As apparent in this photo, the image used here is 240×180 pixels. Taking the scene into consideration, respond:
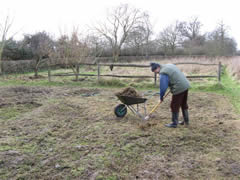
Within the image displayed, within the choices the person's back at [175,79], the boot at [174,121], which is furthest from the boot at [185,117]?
the person's back at [175,79]

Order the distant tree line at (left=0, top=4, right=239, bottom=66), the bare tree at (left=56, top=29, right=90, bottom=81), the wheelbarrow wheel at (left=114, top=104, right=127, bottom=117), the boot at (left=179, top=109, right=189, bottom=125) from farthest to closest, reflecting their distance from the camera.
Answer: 1. the distant tree line at (left=0, top=4, right=239, bottom=66)
2. the bare tree at (left=56, top=29, right=90, bottom=81)
3. the wheelbarrow wheel at (left=114, top=104, right=127, bottom=117)
4. the boot at (left=179, top=109, right=189, bottom=125)

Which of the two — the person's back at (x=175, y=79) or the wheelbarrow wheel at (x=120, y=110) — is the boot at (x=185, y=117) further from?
the wheelbarrow wheel at (x=120, y=110)

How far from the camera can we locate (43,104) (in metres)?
6.30

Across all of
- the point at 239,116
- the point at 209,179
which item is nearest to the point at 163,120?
the point at 239,116

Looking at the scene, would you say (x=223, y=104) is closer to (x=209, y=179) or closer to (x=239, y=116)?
(x=239, y=116)

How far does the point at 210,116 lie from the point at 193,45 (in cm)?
2925

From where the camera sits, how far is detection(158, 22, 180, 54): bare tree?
30953 mm

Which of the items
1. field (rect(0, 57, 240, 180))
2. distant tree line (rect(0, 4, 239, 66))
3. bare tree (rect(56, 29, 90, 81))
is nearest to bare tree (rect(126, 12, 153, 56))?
distant tree line (rect(0, 4, 239, 66))

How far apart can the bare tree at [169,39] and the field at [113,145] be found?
2646 centimetres

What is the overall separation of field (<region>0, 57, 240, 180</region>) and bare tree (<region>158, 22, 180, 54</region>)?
26457mm

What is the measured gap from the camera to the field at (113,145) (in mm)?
2631

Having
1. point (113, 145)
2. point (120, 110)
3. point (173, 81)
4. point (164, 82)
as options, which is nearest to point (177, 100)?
point (173, 81)

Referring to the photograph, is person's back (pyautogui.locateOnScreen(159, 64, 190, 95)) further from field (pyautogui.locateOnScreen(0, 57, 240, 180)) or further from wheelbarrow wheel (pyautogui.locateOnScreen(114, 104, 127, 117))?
wheelbarrow wheel (pyautogui.locateOnScreen(114, 104, 127, 117))

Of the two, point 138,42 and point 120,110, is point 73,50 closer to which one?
point 120,110
